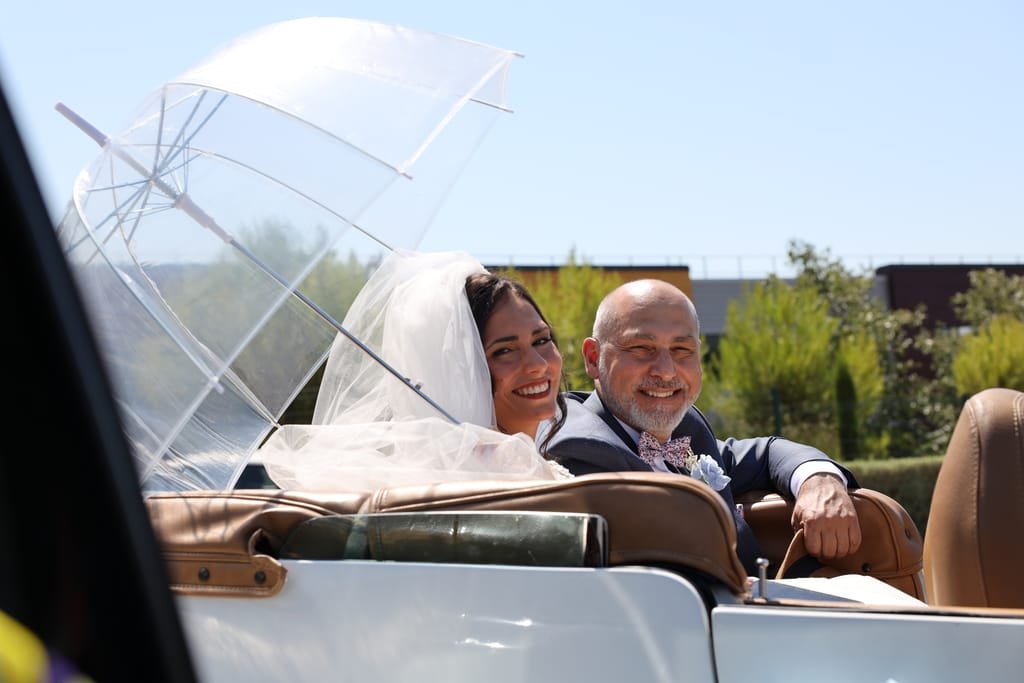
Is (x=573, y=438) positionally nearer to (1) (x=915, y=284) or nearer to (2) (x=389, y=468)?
(2) (x=389, y=468)

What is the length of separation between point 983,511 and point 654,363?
139cm

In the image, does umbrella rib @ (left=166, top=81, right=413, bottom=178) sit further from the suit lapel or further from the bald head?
the suit lapel

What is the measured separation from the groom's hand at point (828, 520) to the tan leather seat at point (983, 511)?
2.20ft

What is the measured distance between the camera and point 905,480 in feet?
42.2

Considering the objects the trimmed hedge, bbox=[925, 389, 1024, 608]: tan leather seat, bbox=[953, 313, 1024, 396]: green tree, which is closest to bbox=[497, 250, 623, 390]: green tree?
A: the trimmed hedge

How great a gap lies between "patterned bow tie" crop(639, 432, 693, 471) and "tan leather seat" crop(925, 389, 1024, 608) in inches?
47.7

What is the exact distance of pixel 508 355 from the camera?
11.6ft

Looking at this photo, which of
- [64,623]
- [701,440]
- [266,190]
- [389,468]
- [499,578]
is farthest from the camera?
[701,440]

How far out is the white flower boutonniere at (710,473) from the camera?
3018mm

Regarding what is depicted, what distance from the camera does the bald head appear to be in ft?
10.8

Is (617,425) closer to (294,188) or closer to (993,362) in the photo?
(294,188)

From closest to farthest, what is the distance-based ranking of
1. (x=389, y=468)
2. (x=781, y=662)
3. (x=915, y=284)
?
(x=781, y=662) < (x=389, y=468) < (x=915, y=284)

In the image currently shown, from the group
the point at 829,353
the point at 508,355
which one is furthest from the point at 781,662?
the point at 829,353

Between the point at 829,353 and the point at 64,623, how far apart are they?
16.2m
